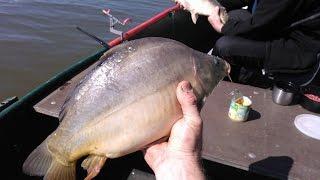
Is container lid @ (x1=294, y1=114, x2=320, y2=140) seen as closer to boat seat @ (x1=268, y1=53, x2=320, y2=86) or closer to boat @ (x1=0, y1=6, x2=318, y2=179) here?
boat @ (x1=0, y1=6, x2=318, y2=179)

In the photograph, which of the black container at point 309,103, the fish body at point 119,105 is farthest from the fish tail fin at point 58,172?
the black container at point 309,103

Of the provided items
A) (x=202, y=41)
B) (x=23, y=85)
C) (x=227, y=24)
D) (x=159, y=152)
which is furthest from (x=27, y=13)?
(x=159, y=152)

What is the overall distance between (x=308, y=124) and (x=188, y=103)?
1.71 m

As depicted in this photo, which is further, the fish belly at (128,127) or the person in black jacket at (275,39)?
the person in black jacket at (275,39)

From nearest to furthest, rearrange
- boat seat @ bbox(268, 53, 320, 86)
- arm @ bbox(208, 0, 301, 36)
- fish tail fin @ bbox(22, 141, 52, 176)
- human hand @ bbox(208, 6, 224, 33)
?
1. fish tail fin @ bbox(22, 141, 52, 176)
2. arm @ bbox(208, 0, 301, 36)
3. boat seat @ bbox(268, 53, 320, 86)
4. human hand @ bbox(208, 6, 224, 33)

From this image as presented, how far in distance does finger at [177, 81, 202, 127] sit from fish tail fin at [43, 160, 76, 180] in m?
0.57

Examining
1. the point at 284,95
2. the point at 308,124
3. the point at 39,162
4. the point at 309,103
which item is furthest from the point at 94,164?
the point at 309,103

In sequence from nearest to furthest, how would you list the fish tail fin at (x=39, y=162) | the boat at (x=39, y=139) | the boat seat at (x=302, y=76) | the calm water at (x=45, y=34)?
the fish tail fin at (x=39, y=162) → the boat at (x=39, y=139) → the boat seat at (x=302, y=76) → the calm water at (x=45, y=34)

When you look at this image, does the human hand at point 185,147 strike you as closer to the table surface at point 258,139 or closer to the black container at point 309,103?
the table surface at point 258,139

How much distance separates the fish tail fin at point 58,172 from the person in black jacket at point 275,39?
2753mm

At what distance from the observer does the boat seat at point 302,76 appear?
392cm

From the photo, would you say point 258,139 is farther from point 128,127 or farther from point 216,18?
point 216,18

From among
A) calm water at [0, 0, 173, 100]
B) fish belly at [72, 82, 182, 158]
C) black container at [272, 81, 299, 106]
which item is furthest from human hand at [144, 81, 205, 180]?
calm water at [0, 0, 173, 100]

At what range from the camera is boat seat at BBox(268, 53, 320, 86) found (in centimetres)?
392
